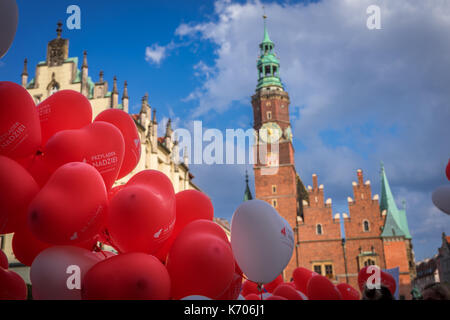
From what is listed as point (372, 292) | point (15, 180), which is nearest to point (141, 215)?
point (15, 180)

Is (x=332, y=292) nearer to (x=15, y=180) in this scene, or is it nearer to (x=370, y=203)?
(x=15, y=180)

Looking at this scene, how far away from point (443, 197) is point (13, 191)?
7.30 meters

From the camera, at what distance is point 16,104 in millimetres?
4102

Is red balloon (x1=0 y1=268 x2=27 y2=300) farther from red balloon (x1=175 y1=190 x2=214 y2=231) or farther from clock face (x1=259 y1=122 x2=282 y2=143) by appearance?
clock face (x1=259 y1=122 x2=282 y2=143)

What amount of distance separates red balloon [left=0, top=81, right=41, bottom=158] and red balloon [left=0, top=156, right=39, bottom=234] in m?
0.21

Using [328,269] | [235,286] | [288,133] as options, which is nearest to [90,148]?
[235,286]

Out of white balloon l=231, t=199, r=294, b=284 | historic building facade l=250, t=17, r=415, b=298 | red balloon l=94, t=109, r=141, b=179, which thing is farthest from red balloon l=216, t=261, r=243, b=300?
historic building facade l=250, t=17, r=415, b=298

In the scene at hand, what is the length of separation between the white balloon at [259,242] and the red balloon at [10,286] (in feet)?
9.02

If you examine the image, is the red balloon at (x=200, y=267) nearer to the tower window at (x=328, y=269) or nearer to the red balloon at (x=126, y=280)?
the red balloon at (x=126, y=280)

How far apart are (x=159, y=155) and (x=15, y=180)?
21400 mm

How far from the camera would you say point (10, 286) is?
4.37 m

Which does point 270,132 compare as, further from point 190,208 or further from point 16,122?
point 16,122

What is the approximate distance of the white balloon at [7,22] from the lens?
369 centimetres

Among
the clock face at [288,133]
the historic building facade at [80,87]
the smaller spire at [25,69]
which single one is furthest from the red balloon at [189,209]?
the clock face at [288,133]
